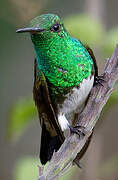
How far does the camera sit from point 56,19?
1948 millimetres

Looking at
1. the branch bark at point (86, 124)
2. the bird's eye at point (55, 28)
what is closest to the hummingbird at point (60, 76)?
the bird's eye at point (55, 28)

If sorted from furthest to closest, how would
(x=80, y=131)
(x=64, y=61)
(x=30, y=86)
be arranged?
(x=30, y=86) → (x=64, y=61) → (x=80, y=131)

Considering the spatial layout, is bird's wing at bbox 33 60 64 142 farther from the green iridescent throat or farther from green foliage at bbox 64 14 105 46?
green foliage at bbox 64 14 105 46

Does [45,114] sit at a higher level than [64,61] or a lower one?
lower

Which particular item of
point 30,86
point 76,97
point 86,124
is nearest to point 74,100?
point 76,97

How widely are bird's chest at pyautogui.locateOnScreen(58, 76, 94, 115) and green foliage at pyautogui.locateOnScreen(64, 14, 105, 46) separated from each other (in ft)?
0.63

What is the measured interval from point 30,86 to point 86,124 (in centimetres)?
217

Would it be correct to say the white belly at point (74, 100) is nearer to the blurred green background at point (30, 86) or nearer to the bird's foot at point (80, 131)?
the blurred green background at point (30, 86)

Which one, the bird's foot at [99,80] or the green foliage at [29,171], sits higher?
the bird's foot at [99,80]

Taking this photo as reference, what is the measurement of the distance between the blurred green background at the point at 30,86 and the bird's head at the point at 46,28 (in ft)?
0.16

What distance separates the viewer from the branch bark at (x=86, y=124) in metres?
1.55

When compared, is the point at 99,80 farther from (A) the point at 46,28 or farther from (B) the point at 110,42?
(A) the point at 46,28

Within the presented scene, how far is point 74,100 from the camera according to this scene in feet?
6.97

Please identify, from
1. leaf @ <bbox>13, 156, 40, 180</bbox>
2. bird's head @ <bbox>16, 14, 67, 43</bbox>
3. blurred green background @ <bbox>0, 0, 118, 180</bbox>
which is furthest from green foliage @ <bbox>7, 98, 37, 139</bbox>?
bird's head @ <bbox>16, 14, 67, 43</bbox>
